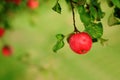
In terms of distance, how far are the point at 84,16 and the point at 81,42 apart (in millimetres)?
186

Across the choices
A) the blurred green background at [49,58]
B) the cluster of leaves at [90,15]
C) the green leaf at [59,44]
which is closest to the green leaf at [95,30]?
the cluster of leaves at [90,15]

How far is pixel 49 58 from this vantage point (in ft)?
22.3

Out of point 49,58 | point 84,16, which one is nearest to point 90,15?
point 84,16


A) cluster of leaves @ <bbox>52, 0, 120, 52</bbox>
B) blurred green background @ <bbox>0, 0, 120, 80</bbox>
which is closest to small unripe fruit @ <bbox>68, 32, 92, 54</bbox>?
cluster of leaves @ <bbox>52, 0, 120, 52</bbox>

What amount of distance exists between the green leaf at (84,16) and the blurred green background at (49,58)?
11.4ft

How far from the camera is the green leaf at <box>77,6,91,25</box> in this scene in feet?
8.08

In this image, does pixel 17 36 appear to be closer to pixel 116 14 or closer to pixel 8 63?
pixel 8 63

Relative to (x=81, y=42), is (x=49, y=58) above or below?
below

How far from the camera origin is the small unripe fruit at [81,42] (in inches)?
99.6

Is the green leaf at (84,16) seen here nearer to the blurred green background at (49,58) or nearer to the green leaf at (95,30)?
the green leaf at (95,30)

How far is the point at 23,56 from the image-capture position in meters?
6.52

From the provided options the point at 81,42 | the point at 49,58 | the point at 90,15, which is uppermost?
the point at 90,15

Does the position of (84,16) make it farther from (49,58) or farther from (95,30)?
(49,58)

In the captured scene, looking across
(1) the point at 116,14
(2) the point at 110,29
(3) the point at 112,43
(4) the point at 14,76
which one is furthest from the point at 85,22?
(2) the point at 110,29
